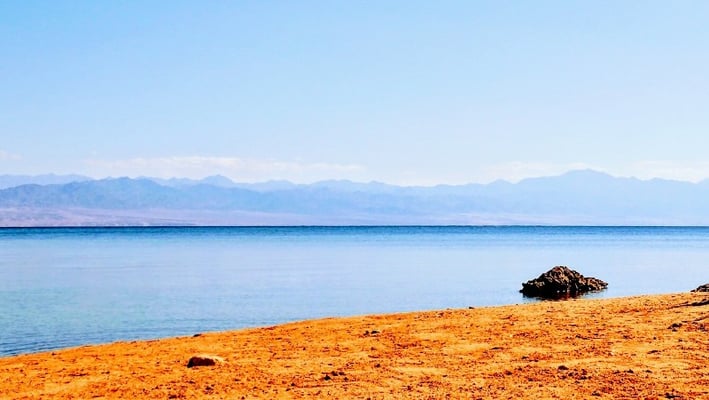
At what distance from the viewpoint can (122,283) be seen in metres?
37.6

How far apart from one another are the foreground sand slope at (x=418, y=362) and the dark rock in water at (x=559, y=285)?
41.0ft

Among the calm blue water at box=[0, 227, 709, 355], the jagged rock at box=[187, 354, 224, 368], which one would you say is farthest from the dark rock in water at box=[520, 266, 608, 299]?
the jagged rock at box=[187, 354, 224, 368]

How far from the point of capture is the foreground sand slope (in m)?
11.4

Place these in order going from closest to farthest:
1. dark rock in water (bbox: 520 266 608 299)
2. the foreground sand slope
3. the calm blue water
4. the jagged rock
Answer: the foreground sand slope, the jagged rock, the calm blue water, dark rock in water (bbox: 520 266 608 299)

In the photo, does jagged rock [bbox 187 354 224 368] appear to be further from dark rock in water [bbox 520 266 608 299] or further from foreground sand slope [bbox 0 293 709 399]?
dark rock in water [bbox 520 266 608 299]

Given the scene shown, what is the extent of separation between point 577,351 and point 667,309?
220 inches

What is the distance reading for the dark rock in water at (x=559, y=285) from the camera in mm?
31578

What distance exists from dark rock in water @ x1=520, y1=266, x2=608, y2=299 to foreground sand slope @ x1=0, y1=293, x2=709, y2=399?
492 inches

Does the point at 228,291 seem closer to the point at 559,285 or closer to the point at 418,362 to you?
the point at 559,285

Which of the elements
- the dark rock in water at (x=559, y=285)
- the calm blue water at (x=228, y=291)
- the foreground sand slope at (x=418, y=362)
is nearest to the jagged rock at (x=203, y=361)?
the foreground sand slope at (x=418, y=362)

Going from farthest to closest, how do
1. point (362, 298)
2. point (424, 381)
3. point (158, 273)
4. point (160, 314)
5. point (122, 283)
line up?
point (158, 273) < point (122, 283) < point (362, 298) < point (160, 314) < point (424, 381)

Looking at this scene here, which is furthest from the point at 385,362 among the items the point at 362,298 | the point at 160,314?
the point at 362,298

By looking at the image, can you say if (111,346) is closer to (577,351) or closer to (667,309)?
(577,351)

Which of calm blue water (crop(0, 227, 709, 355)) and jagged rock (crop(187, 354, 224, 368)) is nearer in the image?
jagged rock (crop(187, 354, 224, 368))
